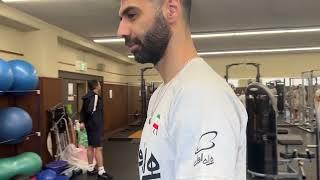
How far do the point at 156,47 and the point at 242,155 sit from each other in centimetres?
34

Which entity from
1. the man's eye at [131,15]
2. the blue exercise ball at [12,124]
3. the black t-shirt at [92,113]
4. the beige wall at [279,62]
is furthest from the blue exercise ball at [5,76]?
the beige wall at [279,62]

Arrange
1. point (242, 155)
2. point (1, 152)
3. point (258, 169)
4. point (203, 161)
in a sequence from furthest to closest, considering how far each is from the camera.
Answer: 1. point (258, 169)
2. point (1, 152)
3. point (242, 155)
4. point (203, 161)

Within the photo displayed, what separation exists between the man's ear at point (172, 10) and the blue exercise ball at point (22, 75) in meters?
4.19

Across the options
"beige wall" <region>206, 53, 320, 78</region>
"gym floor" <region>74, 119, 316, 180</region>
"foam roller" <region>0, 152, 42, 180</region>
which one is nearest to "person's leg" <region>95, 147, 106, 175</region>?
"gym floor" <region>74, 119, 316, 180</region>

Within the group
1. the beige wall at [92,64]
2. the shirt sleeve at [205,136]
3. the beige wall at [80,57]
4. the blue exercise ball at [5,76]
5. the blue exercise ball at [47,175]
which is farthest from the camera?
the beige wall at [92,64]

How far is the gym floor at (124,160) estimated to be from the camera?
19.0 feet

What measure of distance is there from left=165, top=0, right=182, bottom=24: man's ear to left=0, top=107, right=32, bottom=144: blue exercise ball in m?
4.07

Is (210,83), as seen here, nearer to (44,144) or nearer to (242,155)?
(242,155)

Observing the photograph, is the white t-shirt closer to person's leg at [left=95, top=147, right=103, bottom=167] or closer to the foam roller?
the foam roller

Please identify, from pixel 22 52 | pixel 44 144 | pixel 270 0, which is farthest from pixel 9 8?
pixel 270 0

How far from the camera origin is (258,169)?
217 inches

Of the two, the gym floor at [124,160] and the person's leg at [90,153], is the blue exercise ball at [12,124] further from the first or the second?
the gym floor at [124,160]

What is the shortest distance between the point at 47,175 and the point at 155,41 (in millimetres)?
4633

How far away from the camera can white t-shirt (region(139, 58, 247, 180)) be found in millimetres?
689
